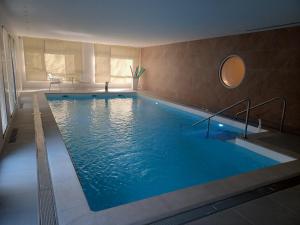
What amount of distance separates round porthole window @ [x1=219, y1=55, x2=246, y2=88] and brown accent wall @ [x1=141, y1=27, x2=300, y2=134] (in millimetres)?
162

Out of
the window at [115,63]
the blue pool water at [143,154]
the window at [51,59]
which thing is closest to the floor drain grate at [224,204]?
the blue pool water at [143,154]

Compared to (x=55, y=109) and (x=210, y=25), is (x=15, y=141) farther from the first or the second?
(x=210, y=25)

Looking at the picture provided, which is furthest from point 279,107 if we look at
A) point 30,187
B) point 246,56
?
point 30,187

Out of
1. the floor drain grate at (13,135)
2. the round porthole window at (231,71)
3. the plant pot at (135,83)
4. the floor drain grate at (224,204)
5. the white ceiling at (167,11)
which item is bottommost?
the floor drain grate at (224,204)

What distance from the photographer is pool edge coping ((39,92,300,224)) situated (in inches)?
80.7

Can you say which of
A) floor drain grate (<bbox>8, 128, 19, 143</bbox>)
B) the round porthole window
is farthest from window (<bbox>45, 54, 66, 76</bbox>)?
the round porthole window

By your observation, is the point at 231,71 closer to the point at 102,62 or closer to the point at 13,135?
the point at 102,62

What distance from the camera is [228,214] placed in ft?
7.17

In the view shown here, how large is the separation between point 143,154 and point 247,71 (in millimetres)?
4108

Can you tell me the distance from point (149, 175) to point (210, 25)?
13.0 ft

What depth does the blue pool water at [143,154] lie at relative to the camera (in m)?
3.38

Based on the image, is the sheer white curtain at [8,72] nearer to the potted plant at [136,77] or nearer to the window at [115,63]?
the window at [115,63]

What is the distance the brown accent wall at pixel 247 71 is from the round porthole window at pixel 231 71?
16 centimetres

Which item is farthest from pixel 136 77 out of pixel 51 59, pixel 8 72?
pixel 8 72
